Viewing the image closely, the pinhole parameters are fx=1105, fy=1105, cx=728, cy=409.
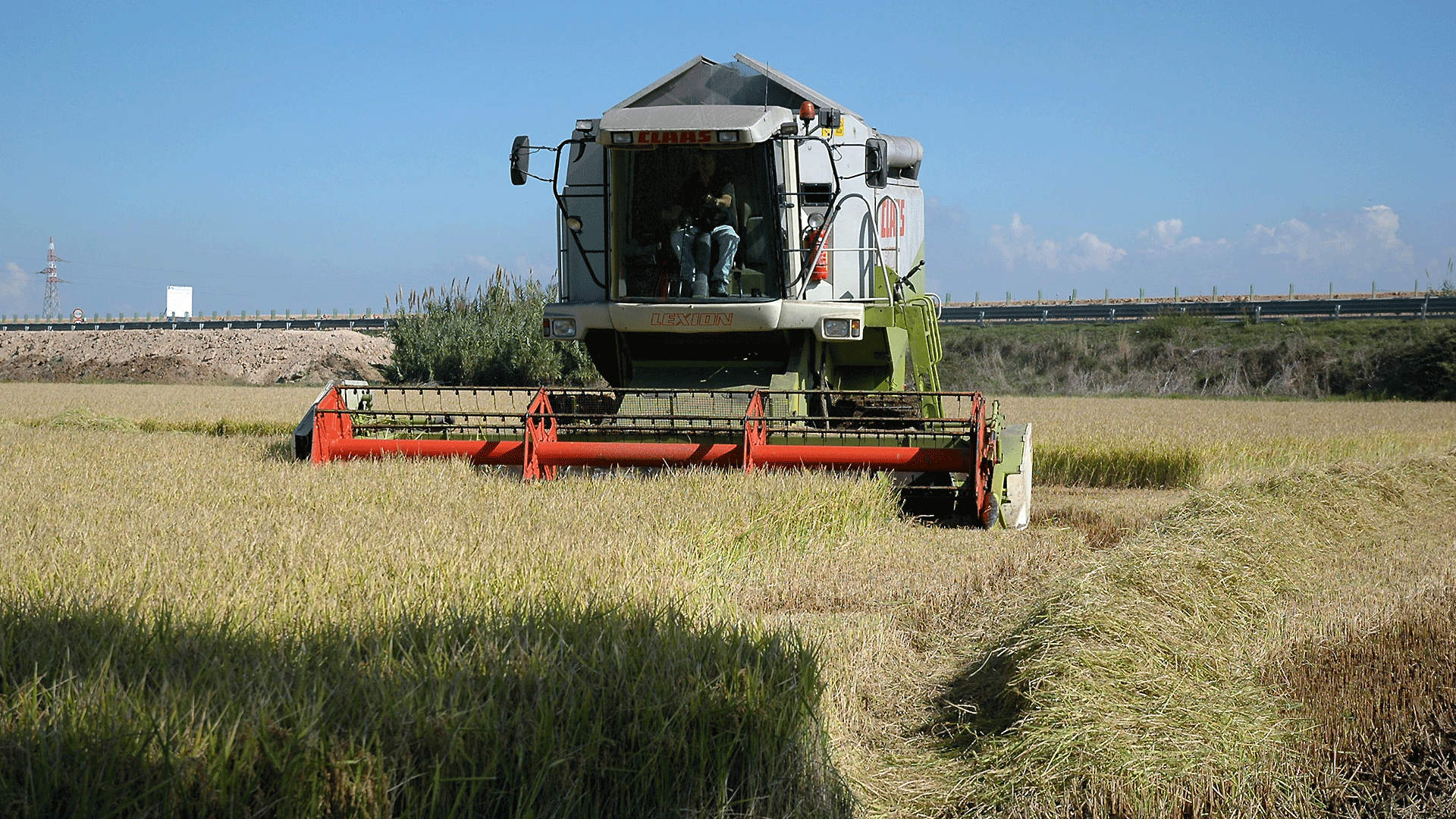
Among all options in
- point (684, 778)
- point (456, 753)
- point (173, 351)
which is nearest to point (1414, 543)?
point (684, 778)

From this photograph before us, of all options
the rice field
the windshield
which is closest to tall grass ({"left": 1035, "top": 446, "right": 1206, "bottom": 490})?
the rice field

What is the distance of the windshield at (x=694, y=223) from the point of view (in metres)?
7.59

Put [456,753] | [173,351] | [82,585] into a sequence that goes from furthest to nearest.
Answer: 1. [173,351]
2. [82,585]
3. [456,753]

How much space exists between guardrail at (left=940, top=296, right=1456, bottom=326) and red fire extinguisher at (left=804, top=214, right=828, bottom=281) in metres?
27.0

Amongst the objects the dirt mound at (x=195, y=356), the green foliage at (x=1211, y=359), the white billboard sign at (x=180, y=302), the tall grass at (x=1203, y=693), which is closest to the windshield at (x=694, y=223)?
the tall grass at (x=1203, y=693)

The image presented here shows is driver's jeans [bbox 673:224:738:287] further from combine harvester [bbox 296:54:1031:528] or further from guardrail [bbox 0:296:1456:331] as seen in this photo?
guardrail [bbox 0:296:1456:331]

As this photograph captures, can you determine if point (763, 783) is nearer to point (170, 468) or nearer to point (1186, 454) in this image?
point (170, 468)

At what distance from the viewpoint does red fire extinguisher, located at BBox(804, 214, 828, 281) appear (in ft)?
25.4

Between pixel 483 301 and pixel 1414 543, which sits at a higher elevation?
pixel 483 301

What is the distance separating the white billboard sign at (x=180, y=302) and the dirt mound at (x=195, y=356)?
1815 centimetres

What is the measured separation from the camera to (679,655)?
259 cm

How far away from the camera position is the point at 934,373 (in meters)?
9.28

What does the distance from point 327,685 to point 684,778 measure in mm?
767

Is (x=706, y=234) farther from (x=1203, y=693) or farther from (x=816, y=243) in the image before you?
(x=1203, y=693)
